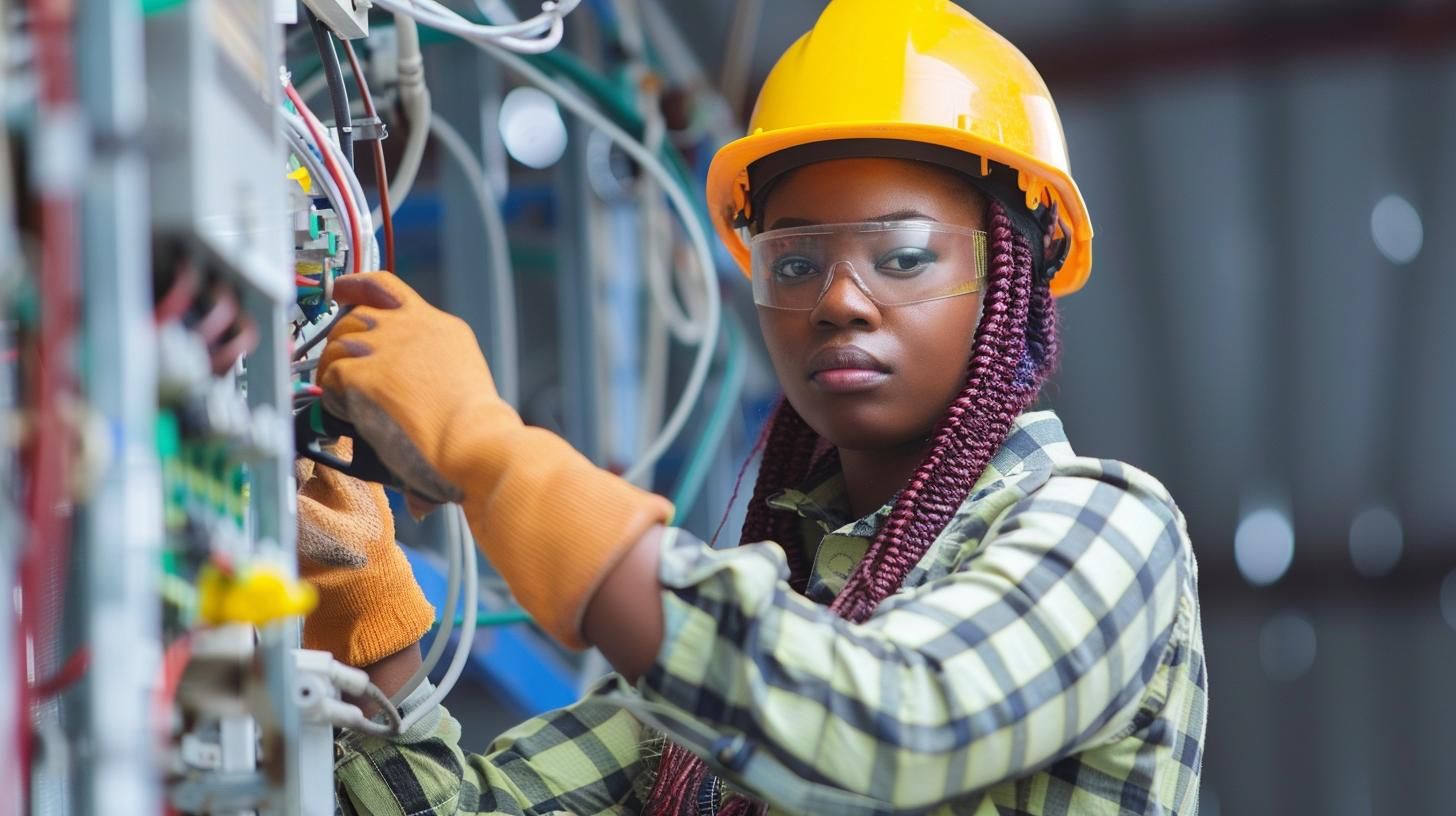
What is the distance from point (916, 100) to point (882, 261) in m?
0.17

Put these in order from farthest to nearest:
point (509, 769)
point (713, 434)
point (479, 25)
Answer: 1. point (713, 434)
2. point (509, 769)
3. point (479, 25)

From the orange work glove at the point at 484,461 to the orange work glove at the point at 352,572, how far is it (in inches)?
9.4

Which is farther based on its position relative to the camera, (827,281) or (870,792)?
(827,281)

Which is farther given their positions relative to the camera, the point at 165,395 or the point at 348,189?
the point at 348,189

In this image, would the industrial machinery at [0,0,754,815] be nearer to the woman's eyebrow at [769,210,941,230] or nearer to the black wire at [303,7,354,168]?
the black wire at [303,7,354,168]

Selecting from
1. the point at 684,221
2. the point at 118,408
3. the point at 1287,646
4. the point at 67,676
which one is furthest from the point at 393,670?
the point at 1287,646

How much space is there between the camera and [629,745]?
156 cm

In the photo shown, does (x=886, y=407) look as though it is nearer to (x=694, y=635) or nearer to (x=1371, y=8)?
(x=694, y=635)

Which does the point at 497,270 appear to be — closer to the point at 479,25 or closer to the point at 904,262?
the point at 479,25

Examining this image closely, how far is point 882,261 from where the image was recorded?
138 centimetres

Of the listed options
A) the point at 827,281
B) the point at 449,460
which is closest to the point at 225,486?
A: the point at 449,460

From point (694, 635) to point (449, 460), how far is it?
8.2 inches

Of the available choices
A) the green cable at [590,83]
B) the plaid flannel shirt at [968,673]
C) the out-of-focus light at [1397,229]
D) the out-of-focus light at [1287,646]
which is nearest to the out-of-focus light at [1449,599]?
the out-of-focus light at [1287,646]

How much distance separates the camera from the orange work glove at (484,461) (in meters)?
1.02
